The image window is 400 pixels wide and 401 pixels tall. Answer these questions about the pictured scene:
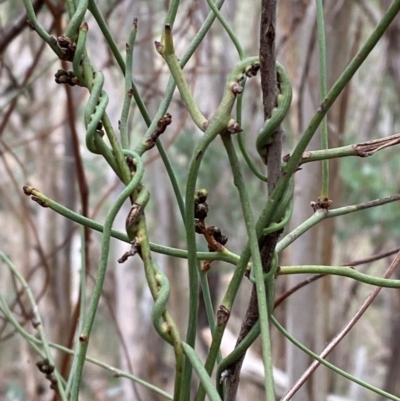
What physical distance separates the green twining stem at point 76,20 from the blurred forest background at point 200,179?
5.6 inches

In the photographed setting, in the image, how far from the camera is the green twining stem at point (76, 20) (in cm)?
19

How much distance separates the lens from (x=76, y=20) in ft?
0.64

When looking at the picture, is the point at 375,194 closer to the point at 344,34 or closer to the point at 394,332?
the point at 394,332

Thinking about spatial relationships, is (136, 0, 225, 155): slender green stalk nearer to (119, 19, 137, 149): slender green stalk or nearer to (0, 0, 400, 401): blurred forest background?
(119, 19, 137, 149): slender green stalk

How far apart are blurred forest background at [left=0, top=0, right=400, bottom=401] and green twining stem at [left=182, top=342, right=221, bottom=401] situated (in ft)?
0.51

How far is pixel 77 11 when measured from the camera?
0.64ft

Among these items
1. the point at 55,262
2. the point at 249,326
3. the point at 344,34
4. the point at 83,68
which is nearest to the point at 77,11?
the point at 83,68

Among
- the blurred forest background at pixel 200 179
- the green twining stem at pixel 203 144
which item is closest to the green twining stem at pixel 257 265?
the green twining stem at pixel 203 144

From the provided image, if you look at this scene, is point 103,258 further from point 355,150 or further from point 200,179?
point 200,179

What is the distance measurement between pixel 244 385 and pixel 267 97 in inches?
57.3

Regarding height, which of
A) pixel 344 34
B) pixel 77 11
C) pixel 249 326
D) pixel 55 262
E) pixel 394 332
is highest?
pixel 344 34

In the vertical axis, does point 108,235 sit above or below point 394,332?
above

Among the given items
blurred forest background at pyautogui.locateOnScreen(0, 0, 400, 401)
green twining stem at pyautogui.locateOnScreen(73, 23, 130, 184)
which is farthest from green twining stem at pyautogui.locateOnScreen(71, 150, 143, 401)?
blurred forest background at pyautogui.locateOnScreen(0, 0, 400, 401)

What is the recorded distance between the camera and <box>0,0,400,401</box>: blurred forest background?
0.66m
